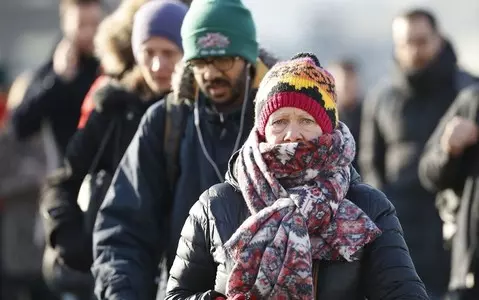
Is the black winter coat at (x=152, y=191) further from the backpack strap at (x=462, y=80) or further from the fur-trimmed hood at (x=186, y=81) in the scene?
the backpack strap at (x=462, y=80)

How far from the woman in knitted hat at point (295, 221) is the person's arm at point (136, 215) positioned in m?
1.09

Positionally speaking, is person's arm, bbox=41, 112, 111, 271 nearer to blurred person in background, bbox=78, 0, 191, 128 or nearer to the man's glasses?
blurred person in background, bbox=78, 0, 191, 128

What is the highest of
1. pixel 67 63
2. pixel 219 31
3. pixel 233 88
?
pixel 67 63

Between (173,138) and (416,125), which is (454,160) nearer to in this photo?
(416,125)

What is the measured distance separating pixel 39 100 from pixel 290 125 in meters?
5.17

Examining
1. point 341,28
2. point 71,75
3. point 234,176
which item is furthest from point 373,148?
point 341,28

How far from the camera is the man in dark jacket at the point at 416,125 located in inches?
439

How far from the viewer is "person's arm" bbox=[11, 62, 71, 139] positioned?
10867mm

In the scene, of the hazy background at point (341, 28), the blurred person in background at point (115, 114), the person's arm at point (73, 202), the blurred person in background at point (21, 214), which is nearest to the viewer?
the blurred person in background at point (115, 114)

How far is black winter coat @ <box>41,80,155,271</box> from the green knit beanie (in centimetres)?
62

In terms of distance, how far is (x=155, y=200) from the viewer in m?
7.28

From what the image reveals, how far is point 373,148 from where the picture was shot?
11.7 meters

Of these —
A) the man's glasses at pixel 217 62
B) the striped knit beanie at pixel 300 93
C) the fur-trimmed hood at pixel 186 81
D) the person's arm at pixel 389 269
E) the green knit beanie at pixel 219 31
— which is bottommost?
the person's arm at pixel 389 269

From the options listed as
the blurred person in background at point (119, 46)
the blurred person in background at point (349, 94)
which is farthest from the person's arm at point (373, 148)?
the blurred person in background at point (119, 46)
